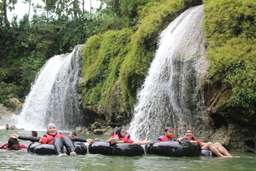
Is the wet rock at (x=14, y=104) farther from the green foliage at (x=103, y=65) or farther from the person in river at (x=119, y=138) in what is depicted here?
the person in river at (x=119, y=138)

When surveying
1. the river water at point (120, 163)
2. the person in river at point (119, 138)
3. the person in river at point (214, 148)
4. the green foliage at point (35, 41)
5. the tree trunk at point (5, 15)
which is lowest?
the river water at point (120, 163)

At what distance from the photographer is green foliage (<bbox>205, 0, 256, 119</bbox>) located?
19625 millimetres

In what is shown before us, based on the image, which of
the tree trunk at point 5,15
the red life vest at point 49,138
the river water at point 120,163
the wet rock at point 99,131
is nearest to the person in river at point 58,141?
the red life vest at point 49,138

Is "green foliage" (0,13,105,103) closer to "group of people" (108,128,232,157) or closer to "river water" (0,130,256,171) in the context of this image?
"group of people" (108,128,232,157)

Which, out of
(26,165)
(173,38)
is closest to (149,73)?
(173,38)

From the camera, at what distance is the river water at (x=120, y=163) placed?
14799 millimetres

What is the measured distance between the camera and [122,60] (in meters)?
31.3

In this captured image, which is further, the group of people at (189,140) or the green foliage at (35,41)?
the green foliage at (35,41)

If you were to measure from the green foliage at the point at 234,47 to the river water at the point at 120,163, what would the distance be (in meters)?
2.11

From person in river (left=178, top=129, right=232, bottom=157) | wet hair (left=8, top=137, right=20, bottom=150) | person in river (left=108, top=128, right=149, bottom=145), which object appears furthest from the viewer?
wet hair (left=8, top=137, right=20, bottom=150)

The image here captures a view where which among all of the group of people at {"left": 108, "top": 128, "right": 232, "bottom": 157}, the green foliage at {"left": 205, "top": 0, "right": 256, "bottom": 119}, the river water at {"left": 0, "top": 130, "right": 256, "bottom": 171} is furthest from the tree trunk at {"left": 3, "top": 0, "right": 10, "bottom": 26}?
the group of people at {"left": 108, "top": 128, "right": 232, "bottom": 157}

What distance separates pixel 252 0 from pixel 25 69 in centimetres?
2656

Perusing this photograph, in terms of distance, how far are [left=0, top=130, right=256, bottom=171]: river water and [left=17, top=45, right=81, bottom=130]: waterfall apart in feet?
56.0

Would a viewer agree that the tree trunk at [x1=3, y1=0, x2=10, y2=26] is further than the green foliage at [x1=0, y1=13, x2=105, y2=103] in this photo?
Yes
